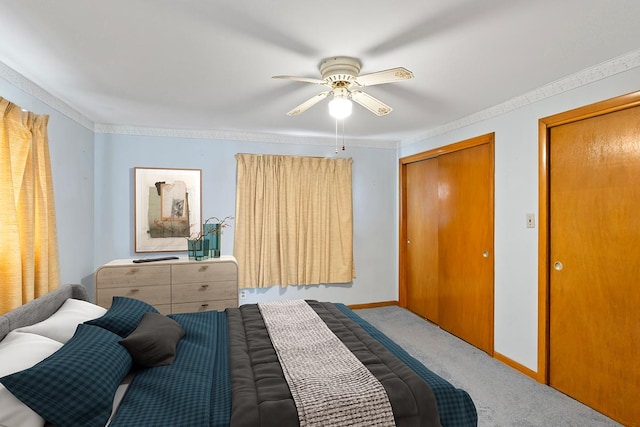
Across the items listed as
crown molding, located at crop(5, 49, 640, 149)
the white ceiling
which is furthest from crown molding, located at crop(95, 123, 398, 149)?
the white ceiling

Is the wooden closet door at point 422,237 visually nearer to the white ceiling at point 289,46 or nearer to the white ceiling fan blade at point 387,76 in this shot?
the white ceiling at point 289,46

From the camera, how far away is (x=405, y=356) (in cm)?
192

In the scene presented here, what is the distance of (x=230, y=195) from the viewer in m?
4.29

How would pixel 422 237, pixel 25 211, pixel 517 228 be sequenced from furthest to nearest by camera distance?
pixel 422 237
pixel 517 228
pixel 25 211

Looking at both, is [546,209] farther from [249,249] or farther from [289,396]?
[249,249]

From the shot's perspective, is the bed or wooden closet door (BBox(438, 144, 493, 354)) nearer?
the bed

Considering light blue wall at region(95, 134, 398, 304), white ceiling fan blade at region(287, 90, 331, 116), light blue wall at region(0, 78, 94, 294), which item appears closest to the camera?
white ceiling fan blade at region(287, 90, 331, 116)

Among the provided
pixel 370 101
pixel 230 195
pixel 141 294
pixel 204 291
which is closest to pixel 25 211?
pixel 141 294

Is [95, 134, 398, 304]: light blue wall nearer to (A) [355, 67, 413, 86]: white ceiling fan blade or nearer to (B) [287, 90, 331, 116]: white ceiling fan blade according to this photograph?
(B) [287, 90, 331, 116]: white ceiling fan blade

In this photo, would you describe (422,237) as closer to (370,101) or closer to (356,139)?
(356,139)

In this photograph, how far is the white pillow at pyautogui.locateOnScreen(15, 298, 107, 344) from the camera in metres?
1.74

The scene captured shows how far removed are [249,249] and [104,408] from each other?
2.98 meters

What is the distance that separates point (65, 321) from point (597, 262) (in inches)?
138

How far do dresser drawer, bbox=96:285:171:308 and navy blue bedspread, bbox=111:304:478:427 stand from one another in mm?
1544
